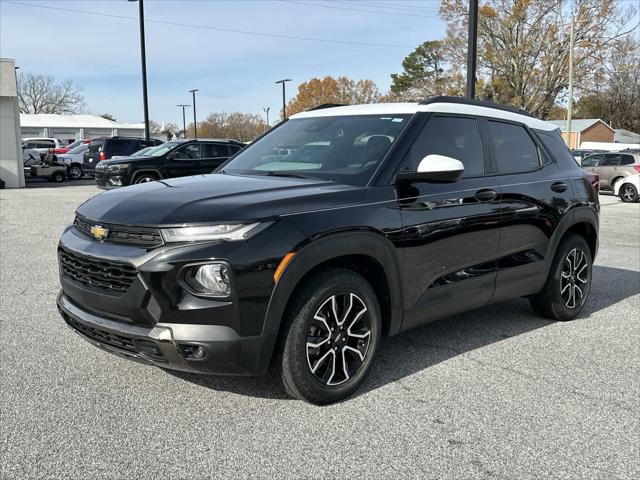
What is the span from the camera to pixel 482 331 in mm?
5156

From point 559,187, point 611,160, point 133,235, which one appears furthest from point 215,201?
point 611,160

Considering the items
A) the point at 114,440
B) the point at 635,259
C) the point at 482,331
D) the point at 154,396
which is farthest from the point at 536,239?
the point at 635,259

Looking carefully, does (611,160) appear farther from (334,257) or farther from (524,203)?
(334,257)

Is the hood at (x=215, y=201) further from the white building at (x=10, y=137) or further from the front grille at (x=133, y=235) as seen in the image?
the white building at (x=10, y=137)

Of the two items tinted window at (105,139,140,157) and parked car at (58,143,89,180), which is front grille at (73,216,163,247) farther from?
parked car at (58,143,89,180)

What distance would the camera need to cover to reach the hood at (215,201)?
3.22 meters

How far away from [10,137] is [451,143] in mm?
22207

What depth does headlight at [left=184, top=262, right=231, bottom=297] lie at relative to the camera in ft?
10.2

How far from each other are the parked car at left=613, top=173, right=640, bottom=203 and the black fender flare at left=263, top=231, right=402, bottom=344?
1859 centimetres

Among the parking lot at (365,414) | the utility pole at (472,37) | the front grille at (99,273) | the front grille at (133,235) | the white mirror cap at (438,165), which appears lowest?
the parking lot at (365,414)

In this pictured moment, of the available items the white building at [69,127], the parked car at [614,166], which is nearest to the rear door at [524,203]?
the parked car at [614,166]

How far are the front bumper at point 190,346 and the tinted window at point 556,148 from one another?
3.36m

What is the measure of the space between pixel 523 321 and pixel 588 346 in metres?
0.75

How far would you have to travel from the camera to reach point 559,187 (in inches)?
205
